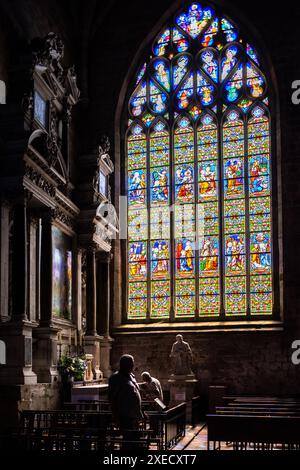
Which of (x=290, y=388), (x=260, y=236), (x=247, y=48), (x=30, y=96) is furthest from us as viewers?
(x=247, y=48)

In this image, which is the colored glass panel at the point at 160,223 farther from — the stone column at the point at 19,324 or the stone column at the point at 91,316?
the stone column at the point at 19,324

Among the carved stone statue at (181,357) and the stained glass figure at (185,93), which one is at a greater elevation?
the stained glass figure at (185,93)

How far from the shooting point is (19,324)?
13.3m

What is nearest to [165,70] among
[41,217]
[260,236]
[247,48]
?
[247,48]

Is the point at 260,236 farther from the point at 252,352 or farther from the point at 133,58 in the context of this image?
the point at 133,58

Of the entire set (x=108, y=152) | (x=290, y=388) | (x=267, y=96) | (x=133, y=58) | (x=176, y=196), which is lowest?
(x=290, y=388)

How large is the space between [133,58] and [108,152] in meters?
2.78

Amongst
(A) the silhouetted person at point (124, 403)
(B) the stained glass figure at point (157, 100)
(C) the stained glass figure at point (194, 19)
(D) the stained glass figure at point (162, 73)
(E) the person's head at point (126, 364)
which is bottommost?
(A) the silhouetted person at point (124, 403)

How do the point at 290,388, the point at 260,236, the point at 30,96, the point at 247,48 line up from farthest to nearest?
the point at 247,48, the point at 260,236, the point at 290,388, the point at 30,96

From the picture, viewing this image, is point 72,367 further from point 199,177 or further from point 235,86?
point 235,86

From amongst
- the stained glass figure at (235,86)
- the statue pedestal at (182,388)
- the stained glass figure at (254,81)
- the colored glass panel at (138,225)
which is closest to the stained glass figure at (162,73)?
the stained glass figure at (235,86)

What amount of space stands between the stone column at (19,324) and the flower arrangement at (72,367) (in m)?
1.45

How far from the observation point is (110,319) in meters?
18.8

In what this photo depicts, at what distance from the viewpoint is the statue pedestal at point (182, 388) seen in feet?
52.1
